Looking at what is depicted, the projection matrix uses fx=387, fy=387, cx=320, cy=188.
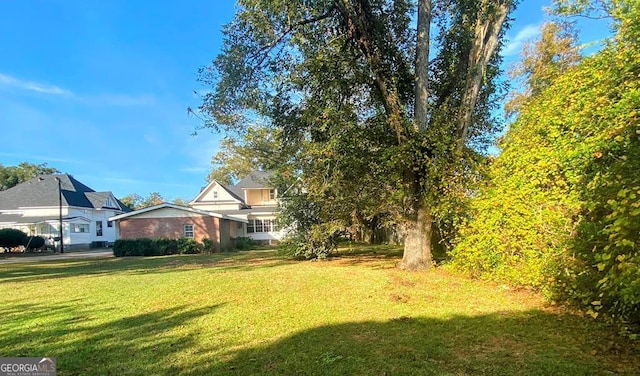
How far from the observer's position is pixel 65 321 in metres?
6.21

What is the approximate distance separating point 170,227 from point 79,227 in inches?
629

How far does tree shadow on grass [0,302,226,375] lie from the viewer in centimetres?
416

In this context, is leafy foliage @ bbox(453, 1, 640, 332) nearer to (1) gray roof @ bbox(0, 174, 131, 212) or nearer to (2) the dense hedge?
(2) the dense hedge

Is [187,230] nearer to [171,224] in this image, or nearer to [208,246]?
[171,224]

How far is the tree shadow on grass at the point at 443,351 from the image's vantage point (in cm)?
386

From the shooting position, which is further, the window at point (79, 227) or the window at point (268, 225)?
the window at point (79, 227)

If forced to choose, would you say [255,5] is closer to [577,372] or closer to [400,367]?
[400,367]

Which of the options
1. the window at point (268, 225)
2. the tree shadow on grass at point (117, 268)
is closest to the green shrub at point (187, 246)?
the tree shadow on grass at point (117, 268)

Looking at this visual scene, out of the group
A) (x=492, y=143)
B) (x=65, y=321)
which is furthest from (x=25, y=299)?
(x=492, y=143)

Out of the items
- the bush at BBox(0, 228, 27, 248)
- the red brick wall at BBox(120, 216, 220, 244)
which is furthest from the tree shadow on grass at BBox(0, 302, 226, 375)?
the bush at BBox(0, 228, 27, 248)

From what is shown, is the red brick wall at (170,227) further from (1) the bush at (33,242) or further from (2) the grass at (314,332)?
(2) the grass at (314,332)

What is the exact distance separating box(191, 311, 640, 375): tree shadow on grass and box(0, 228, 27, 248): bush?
104ft
